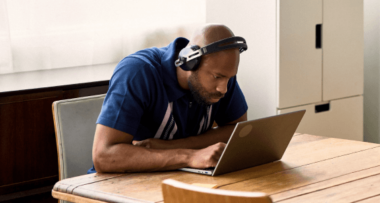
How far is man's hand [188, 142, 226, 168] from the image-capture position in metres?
1.41

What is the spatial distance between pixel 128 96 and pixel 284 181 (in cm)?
58

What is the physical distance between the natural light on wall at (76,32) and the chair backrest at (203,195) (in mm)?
1760

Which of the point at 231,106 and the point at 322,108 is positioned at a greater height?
the point at 231,106

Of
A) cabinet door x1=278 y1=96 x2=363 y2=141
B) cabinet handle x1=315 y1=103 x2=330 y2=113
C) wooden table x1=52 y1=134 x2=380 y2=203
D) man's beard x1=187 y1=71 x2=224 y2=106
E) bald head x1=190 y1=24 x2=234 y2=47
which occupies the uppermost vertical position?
bald head x1=190 y1=24 x2=234 y2=47

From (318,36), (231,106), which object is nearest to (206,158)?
(231,106)

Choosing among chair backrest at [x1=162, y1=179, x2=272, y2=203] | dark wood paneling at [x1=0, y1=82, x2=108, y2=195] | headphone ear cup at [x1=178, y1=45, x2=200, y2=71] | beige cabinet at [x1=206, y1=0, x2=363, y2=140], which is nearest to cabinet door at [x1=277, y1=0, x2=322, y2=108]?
beige cabinet at [x1=206, y1=0, x2=363, y2=140]

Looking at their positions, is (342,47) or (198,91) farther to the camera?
(342,47)

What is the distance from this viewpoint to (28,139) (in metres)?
2.45

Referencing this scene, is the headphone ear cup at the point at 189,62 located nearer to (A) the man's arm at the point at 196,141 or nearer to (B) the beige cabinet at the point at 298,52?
(A) the man's arm at the point at 196,141

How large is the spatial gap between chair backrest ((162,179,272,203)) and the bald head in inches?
31.3

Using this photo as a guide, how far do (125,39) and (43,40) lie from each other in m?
0.52

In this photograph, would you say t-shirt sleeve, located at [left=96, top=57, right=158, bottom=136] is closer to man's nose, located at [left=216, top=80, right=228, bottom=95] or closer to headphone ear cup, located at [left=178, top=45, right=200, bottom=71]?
headphone ear cup, located at [left=178, top=45, right=200, bottom=71]

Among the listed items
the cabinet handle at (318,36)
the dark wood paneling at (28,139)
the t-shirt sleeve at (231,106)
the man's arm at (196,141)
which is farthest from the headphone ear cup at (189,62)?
the cabinet handle at (318,36)

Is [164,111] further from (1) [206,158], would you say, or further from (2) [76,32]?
(2) [76,32]
